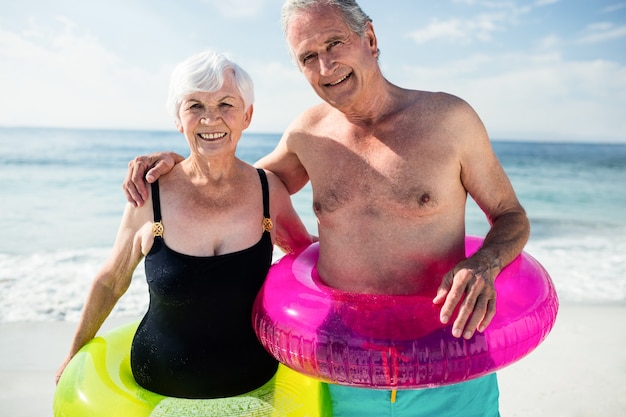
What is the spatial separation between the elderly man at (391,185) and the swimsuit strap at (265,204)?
0.20m

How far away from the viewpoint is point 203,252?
6.75ft

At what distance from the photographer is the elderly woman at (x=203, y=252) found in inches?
79.6

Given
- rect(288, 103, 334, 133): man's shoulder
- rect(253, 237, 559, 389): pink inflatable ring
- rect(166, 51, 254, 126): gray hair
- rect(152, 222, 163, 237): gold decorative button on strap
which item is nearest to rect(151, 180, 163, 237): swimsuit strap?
rect(152, 222, 163, 237): gold decorative button on strap

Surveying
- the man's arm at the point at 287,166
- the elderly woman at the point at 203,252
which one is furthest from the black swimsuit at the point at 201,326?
the man's arm at the point at 287,166

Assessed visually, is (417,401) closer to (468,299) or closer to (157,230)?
(468,299)

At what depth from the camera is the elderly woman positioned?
2.02 m

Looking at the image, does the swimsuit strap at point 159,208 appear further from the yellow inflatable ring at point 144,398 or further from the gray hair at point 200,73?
the yellow inflatable ring at point 144,398

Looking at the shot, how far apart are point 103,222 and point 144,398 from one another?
30.1 feet

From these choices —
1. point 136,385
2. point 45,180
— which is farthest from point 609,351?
point 45,180

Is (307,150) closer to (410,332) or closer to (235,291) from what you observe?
(235,291)

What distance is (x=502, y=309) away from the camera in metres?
1.77

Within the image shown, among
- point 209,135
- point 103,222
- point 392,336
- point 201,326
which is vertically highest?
point 209,135

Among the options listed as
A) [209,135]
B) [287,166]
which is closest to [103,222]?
[287,166]

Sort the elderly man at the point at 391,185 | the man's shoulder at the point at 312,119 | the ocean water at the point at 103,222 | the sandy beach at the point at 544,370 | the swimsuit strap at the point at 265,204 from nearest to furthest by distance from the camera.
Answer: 1. the elderly man at the point at 391,185
2. the swimsuit strap at the point at 265,204
3. the man's shoulder at the point at 312,119
4. the sandy beach at the point at 544,370
5. the ocean water at the point at 103,222
